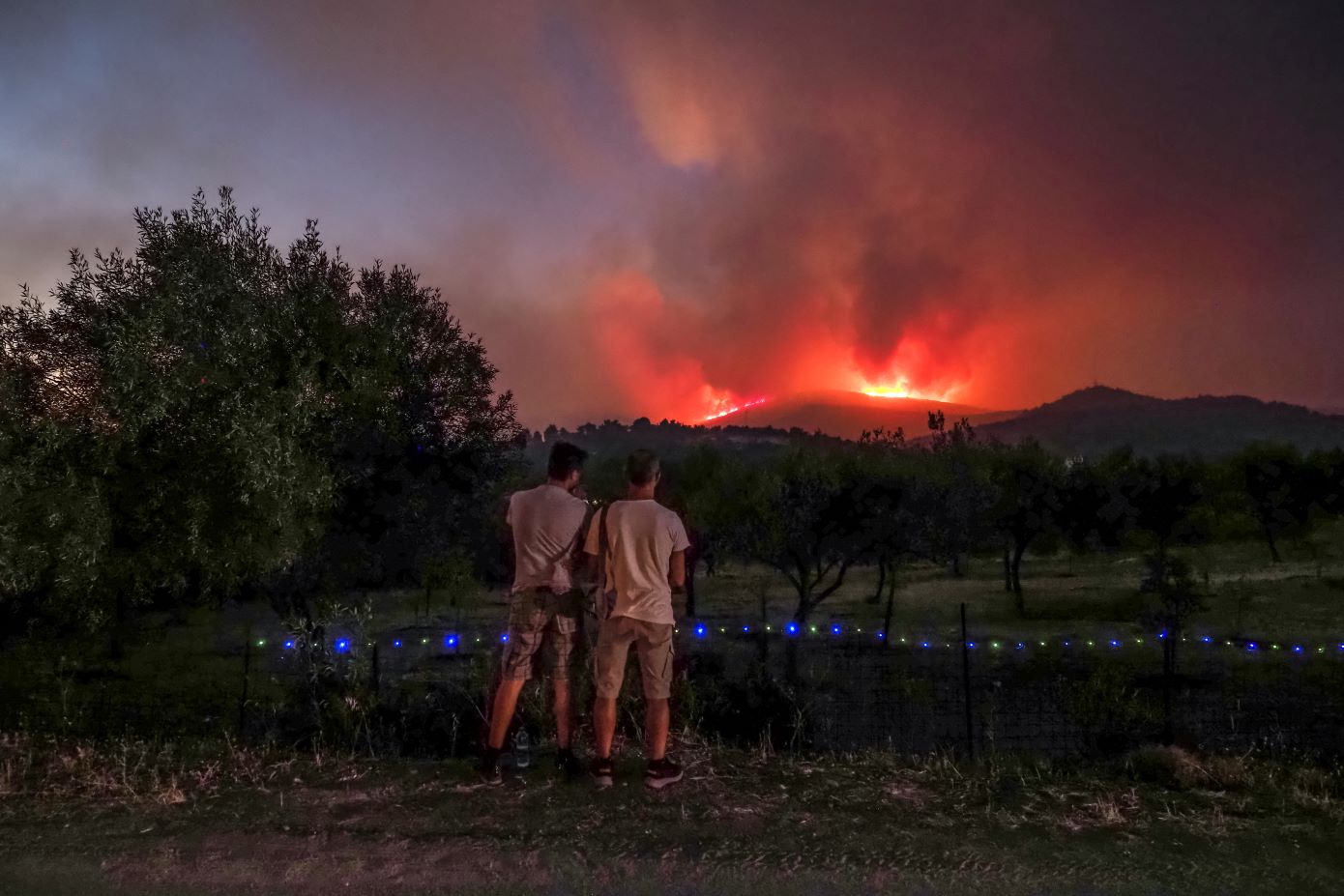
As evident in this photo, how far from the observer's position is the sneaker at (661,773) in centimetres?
529

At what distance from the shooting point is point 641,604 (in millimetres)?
5281

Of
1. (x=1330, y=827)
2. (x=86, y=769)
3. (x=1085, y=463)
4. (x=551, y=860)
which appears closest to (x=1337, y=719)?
(x=1330, y=827)

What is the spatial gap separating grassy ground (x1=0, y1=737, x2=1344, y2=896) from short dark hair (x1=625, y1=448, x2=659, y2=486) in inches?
68.8

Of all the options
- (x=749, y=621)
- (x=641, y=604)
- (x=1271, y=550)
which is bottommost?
(x=749, y=621)

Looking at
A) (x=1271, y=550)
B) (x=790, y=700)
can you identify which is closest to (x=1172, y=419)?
(x=1271, y=550)

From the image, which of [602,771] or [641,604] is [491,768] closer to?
[602,771]

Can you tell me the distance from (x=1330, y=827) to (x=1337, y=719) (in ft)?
38.1

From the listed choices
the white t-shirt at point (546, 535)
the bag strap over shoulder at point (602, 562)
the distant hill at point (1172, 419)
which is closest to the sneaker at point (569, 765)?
the bag strap over shoulder at point (602, 562)

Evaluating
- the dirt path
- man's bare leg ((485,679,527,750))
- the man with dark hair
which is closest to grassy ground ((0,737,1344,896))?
the dirt path

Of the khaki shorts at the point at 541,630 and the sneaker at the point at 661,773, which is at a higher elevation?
the khaki shorts at the point at 541,630

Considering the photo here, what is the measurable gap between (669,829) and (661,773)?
608mm

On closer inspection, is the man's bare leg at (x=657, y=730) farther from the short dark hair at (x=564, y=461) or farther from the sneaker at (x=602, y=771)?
the short dark hair at (x=564, y=461)

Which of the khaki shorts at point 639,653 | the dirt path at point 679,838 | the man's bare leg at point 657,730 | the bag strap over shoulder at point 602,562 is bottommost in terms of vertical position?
the dirt path at point 679,838

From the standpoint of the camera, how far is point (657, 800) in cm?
511
